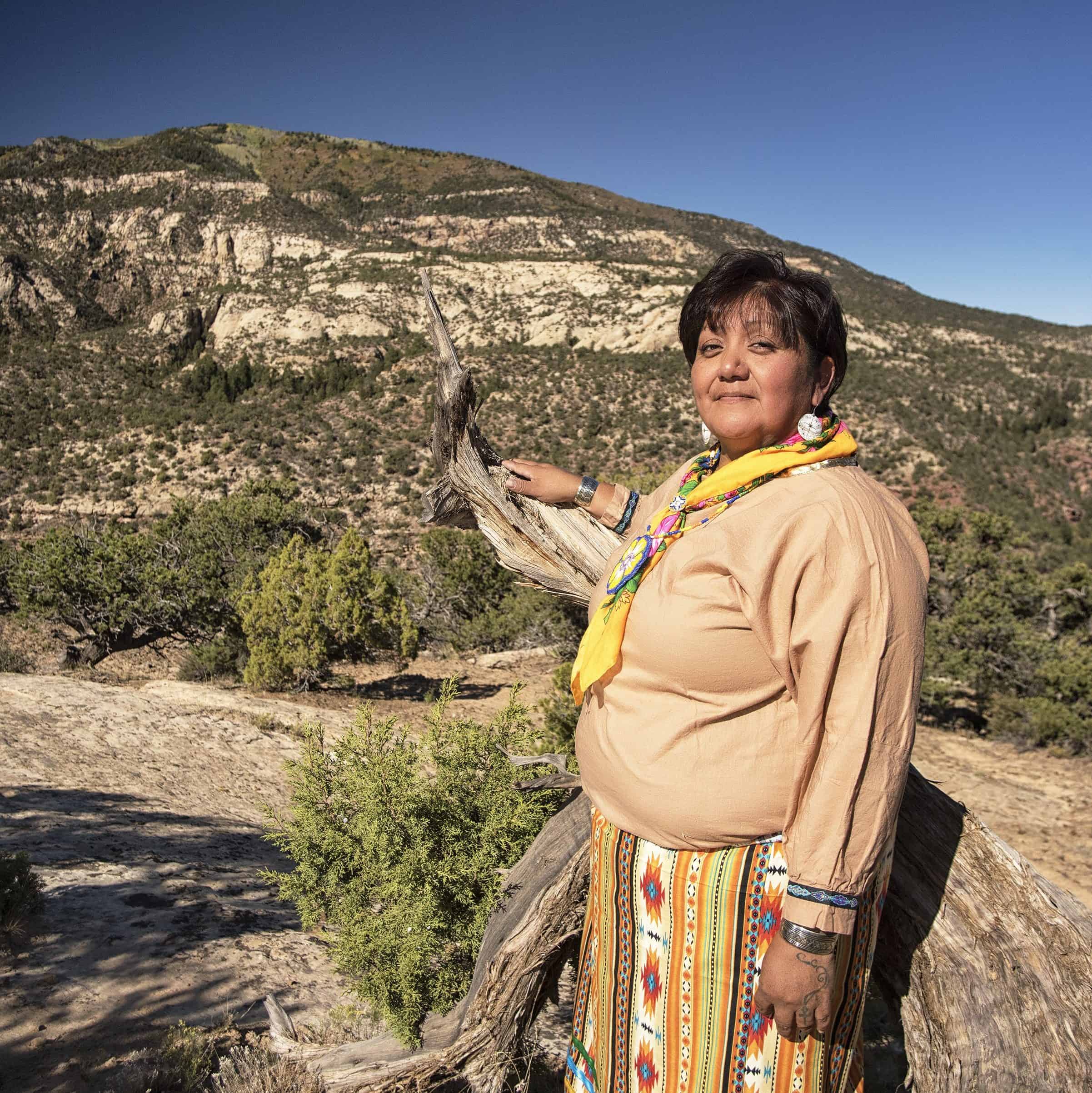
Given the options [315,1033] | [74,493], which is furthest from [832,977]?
[74,493]

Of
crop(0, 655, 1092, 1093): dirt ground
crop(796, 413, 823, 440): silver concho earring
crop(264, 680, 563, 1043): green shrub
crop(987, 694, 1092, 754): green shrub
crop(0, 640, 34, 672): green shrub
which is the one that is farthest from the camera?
crop(0, 640, 34, 672): green shrub

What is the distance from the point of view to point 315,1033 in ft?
8.44

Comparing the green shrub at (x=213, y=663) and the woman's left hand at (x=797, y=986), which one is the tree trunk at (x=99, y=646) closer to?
the green shrub at (x=213, y=663)

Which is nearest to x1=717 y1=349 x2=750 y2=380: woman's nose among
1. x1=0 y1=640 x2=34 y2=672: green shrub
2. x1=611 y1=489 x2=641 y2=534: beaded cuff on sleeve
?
x1=611 y1=489 x2=641 y2=534: beaded cuff on sleeve

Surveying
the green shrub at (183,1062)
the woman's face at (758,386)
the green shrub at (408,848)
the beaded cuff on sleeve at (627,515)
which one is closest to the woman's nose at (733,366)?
the woman's face at (758,386)

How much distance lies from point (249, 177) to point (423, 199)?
14394mm

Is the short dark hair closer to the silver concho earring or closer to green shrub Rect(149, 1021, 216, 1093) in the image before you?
the silver concho earring

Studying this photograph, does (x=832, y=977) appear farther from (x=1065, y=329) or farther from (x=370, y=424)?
(x=1065, y=329)

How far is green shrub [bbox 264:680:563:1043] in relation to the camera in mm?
2365

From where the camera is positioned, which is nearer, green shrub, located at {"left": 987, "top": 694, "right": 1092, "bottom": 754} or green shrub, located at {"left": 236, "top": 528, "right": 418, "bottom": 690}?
green shrub, located at {"left": 987, "top": 694, "right": 1092, "bottom": 754}

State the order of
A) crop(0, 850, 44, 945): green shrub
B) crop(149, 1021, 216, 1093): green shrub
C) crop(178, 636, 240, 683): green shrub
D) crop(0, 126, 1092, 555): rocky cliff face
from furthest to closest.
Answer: crop(0, 126, 1092, 555): rocky cliff face < crop(178, 636, 240, 683): green shrub < crop(0, 850, 44, 945): green shrub < crop(149, 1021, 216, 1093): green shrub

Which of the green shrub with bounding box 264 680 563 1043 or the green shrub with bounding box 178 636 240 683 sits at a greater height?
the green shrub with bounding box 264 680 563 1043

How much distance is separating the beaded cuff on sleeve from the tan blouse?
613mm

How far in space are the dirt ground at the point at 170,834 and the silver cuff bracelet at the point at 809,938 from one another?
233cm
